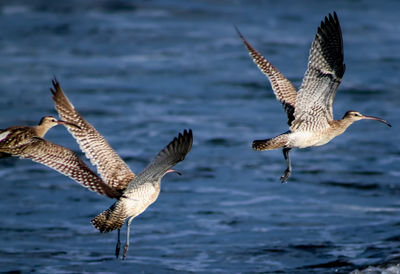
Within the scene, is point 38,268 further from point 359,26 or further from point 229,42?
point 359,26

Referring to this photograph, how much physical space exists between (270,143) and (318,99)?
775mm

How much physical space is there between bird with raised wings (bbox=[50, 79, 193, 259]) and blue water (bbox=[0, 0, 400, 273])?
7.10 ft

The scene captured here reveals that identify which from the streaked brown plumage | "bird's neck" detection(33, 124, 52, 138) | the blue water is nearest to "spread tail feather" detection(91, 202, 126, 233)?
the streaked brown plumage

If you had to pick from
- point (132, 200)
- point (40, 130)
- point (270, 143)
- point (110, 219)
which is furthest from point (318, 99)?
point (40, 130)

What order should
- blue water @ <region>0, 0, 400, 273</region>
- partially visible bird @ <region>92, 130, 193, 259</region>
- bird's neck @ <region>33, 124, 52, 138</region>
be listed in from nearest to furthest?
partially visible bird @ <region>92, 130, 193, 259</region> → bird's neck @ <region>33, 124, 52, 138</region> → blue water @ <region>0, 0, 400, 273</region>

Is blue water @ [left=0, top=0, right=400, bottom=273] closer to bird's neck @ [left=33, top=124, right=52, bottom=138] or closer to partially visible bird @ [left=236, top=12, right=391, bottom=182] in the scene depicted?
partially visible bird @ [left=236, top=12, right=391, bottom=182]

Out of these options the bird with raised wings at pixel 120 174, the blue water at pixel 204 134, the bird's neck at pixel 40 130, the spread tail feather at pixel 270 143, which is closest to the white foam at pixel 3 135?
the bird's neck at pixel 40 130

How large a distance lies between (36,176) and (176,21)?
10.5 metres

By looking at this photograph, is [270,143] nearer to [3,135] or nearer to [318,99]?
[318,99]

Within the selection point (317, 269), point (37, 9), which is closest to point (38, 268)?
point (317, 269)

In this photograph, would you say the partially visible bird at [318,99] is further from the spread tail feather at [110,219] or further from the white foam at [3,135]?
the white foam at [3,135]

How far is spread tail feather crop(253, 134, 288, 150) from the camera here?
8727 mm

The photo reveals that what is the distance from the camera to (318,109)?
923 cm

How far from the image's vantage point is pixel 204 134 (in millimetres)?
16922
